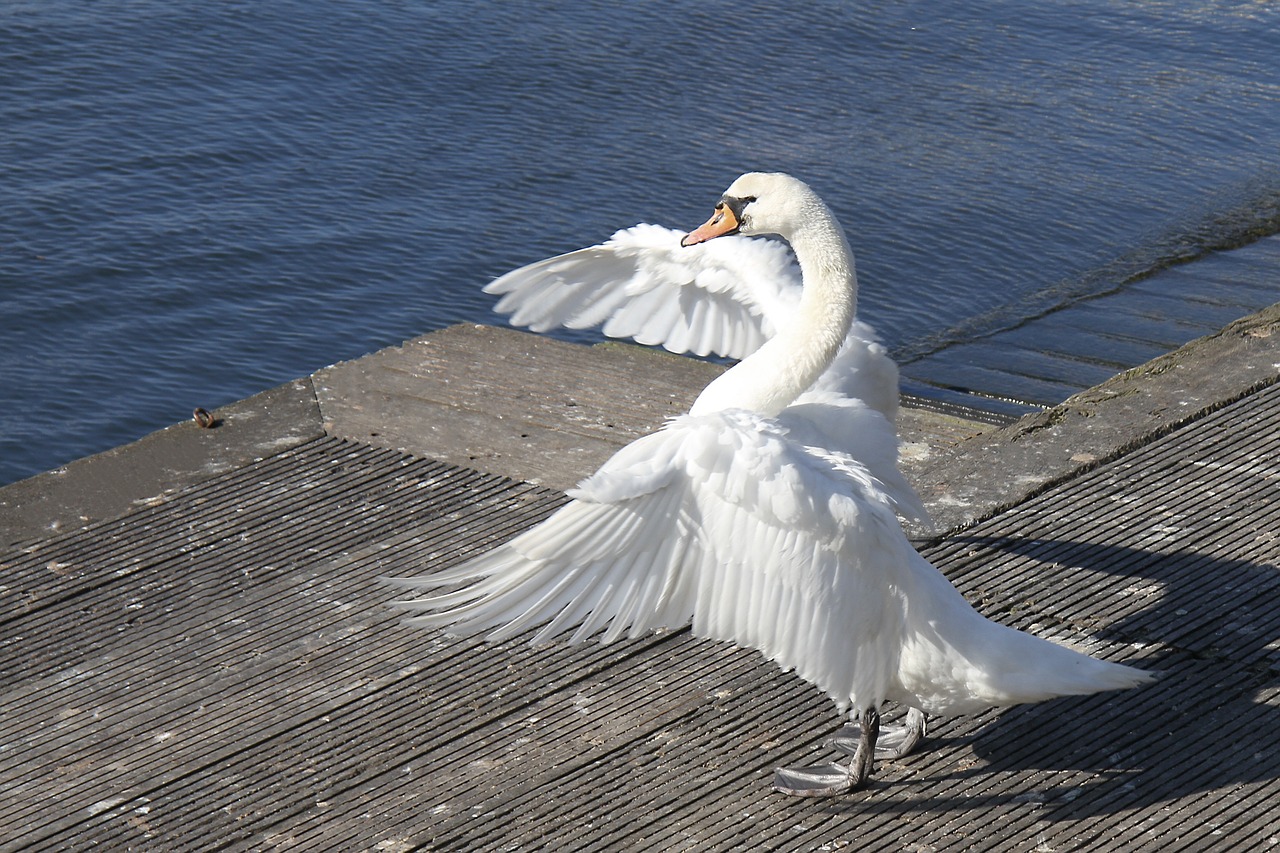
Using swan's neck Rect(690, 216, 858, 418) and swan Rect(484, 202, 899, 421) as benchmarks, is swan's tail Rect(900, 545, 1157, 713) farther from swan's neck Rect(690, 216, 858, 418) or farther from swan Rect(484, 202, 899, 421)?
swan Rect(484, 202, 899, 421)

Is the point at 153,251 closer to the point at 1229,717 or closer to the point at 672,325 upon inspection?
the point at 672,325

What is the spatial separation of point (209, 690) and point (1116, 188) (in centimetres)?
1166

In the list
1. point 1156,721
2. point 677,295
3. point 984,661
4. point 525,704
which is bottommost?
point 525,704

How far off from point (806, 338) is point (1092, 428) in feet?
7.42

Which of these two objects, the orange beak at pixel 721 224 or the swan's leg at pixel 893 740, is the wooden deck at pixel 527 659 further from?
the orange beak at pixel 721 224

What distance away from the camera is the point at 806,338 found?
4504 millimetres

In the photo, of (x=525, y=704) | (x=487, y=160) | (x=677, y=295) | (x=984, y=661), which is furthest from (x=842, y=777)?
(x=487, y=160)

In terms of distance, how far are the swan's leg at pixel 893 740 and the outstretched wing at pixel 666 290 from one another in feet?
5.31

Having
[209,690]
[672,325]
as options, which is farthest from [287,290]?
[209,690]

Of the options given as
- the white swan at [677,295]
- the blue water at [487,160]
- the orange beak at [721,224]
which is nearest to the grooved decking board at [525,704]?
the white swan at [677,295]

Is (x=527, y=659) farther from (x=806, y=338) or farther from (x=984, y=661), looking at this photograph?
(x=984, y=661)

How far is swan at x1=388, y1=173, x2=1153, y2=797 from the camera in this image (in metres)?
3.74

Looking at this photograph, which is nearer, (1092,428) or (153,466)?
(153,466)

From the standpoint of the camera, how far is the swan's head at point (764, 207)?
461 cm
